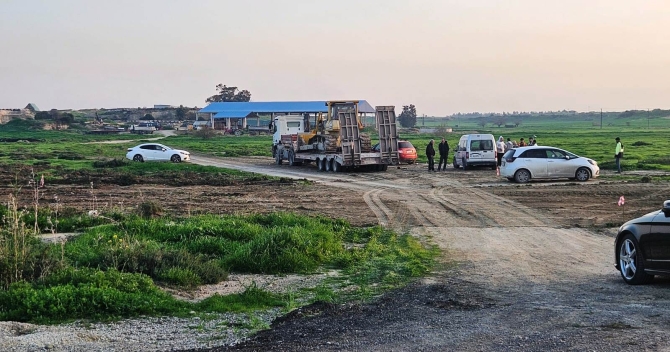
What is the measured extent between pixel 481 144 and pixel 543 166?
344 inches

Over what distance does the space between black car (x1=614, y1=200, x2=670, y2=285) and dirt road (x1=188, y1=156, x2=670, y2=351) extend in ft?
0.70

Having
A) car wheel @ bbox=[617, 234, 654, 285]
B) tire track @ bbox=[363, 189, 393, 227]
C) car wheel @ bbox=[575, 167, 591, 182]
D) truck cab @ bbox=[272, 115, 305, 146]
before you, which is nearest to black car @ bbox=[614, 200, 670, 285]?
car wheel @ bbox=[617, 234, 654, 285]

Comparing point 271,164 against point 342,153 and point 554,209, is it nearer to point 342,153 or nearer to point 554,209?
point 342,153

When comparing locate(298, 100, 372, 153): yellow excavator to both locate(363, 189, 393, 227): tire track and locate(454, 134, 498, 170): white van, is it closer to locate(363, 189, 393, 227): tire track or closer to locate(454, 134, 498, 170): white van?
locate(454, 134, 498, 170): white van

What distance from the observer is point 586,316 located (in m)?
9.05

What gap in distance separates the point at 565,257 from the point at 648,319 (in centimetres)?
582

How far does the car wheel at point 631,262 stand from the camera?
11094 mm

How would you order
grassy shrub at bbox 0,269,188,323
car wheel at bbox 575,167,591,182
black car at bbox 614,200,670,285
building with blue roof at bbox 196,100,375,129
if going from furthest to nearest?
building with blue roof at bbox 196,100,375,129 → car wheel at bbox 575,167,591,182 → black car at bbox 614,200,670,285 → grassy shrub at bbox 0,269,188,323

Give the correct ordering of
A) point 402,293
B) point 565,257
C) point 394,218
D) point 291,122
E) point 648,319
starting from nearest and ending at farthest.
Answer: point 648,319
point 402,293
point 565,257
point 394,218
point 291,122

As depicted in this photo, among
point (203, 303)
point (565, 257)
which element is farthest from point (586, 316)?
point (565, 257)

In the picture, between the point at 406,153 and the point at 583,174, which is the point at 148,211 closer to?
the point at 583,174

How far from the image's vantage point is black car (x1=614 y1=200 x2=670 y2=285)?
1071cm

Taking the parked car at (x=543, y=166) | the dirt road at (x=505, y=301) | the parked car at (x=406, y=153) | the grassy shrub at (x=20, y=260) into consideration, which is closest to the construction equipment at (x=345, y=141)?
the parked car at (x=406, y=153)

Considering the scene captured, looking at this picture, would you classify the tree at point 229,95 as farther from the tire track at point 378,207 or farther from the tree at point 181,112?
the tire track at point 378,207
